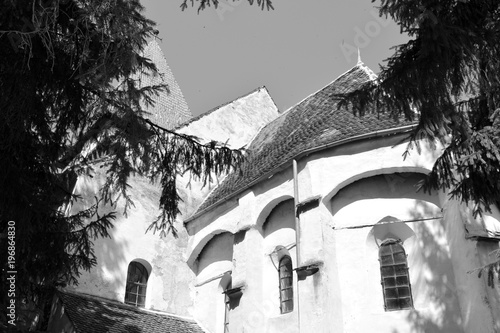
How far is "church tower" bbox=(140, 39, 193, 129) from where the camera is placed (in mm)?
21042

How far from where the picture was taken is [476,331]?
336 inches

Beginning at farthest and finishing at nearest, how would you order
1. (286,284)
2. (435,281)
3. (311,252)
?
(286,284), (311,252), (435,281)

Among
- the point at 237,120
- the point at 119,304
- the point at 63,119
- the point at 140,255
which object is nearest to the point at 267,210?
the point at 140,255

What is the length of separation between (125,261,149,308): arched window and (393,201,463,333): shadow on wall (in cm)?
635

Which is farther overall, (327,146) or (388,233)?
(327,146)

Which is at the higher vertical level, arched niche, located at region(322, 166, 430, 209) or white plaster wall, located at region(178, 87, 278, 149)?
white plaster wall, located at region(178, 87, 278, 149)

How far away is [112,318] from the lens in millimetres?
10906

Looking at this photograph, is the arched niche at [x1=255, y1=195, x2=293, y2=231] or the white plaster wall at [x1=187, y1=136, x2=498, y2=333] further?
the arched niche at [x1=255, y1=195, x2=293, y2=231]

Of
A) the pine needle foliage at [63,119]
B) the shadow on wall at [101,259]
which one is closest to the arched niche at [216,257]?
the shadow on wall at [101,259]

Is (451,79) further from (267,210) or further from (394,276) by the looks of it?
(267,210)

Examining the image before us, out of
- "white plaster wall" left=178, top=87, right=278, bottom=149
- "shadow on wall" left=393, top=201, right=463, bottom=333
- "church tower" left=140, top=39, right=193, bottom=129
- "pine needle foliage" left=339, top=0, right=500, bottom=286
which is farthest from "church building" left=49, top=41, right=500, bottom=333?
"church tower" left=140, top=39, right=193, bottom=129


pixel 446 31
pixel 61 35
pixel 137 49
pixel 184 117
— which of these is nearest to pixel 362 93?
pixel 446 31

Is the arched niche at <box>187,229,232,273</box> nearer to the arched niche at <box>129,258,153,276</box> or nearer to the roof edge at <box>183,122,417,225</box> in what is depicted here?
the roof edge at <box>183,122,417,225</box>

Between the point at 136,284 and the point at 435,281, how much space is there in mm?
7156
